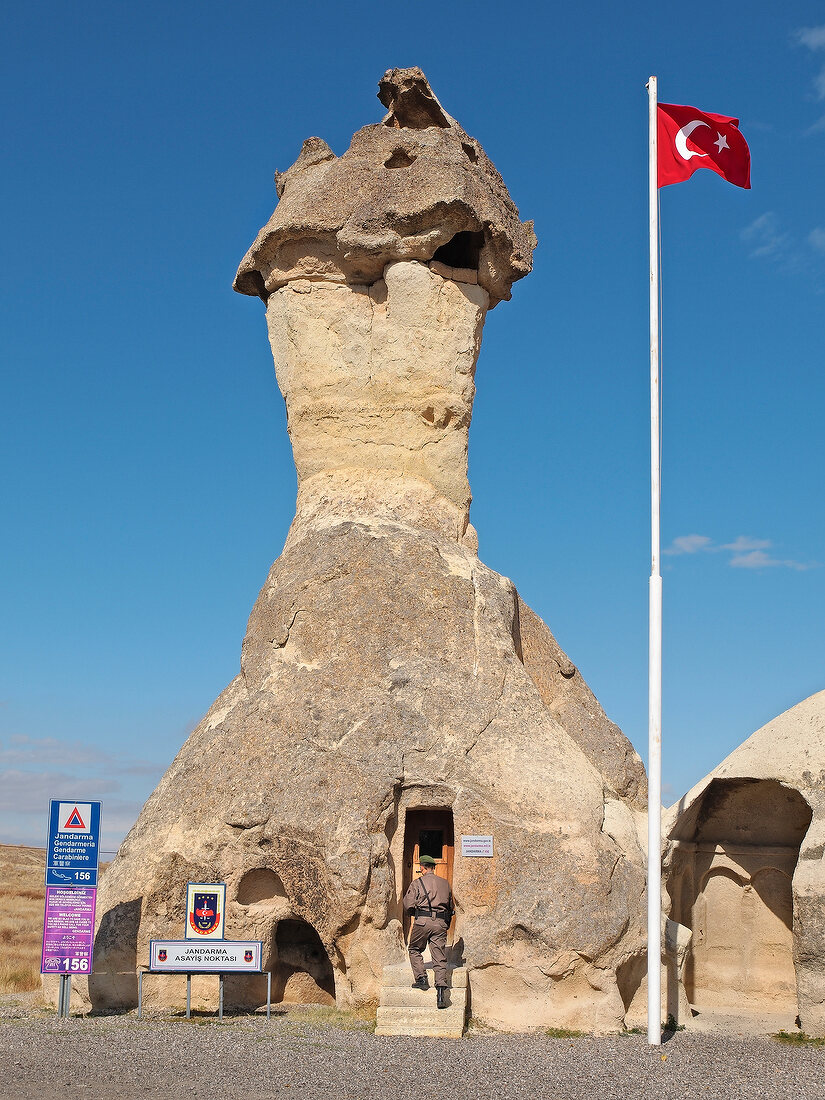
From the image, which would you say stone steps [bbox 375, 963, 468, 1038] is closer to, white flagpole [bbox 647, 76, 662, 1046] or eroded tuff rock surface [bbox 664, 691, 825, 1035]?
white flagpole [bbox 647, 76, 662, 1046]

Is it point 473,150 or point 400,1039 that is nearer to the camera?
point 400,1039

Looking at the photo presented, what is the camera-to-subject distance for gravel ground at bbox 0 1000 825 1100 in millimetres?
10242

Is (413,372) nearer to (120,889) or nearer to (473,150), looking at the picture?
(473,150)

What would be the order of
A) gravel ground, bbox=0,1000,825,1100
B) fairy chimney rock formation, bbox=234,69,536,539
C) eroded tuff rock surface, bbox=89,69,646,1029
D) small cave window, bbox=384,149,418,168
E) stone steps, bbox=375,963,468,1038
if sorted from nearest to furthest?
gravel ground, bbox=0,1000,825,1100, stone steps, bbox=375,963,468,1038, eroded tuff rock surface, bbox=89,69,646,1029, fairy chimney rock formation, bbox=234,69,536,539, small cave window, bbox=384,149,418,168

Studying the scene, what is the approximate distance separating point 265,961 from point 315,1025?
132cm

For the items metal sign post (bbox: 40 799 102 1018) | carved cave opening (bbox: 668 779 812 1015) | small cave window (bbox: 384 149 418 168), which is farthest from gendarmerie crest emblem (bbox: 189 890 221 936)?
small cave window (bbox: 384 149 418 168)

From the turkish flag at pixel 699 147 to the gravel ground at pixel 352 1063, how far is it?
9.36 meters

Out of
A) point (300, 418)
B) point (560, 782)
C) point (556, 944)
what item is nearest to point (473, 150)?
point (300, 418)

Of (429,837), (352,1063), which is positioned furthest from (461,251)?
(352,1063)

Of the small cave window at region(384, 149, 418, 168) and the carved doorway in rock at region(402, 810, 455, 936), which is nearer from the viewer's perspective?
the carved doorway in rock at region(402, 810, 455, 936)

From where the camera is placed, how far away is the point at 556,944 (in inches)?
516

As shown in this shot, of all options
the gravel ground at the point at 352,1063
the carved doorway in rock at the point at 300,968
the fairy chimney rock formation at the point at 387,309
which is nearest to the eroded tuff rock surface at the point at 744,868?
the gravel ground at the point at 352,1063

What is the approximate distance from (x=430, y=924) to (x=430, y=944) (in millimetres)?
244

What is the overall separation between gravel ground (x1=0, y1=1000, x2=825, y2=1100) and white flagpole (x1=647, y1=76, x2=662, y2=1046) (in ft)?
2.54
